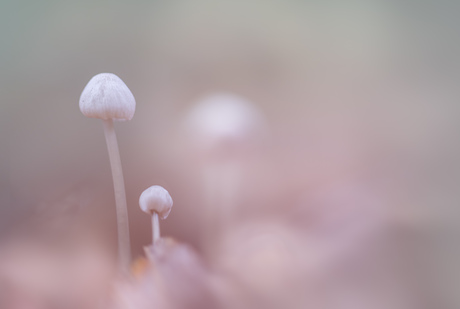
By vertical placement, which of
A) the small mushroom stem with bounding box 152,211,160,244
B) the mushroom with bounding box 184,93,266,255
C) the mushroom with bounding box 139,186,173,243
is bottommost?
the small mushroom stem with bounding box 152,211,160,244

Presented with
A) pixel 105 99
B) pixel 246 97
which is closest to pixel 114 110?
pixel 105 99

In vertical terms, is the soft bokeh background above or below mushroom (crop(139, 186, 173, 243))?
above

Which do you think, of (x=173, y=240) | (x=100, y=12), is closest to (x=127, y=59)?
(x=100, y=12)

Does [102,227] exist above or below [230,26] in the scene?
below

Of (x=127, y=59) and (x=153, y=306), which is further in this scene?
(x=127, y=59)

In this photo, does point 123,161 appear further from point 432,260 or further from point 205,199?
point 432,260
